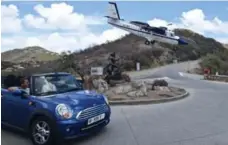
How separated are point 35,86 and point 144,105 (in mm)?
5378

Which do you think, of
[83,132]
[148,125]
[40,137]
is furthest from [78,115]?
[148,125]

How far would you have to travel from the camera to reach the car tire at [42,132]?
245 inches

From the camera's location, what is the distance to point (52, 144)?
20.7ft

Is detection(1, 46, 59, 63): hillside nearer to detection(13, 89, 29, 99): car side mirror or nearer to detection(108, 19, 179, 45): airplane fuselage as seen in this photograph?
detection(108, 19, 179, 45): airplane fuselage

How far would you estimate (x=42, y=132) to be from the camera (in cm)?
636

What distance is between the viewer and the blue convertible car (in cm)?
619

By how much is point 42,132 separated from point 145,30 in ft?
135

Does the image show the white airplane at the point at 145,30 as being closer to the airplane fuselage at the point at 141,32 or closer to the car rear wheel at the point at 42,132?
the airplane fuselage at the point at 141,32

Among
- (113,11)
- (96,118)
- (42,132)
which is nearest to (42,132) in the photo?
(42,132)

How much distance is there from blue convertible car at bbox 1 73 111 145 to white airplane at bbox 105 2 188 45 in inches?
1513

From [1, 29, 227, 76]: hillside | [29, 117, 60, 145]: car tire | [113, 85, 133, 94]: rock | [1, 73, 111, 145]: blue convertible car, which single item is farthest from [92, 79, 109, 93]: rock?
[1, 29, 227, 76]: hillside

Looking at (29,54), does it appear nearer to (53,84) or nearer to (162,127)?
(53,84)

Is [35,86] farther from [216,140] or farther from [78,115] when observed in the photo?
[216,140]

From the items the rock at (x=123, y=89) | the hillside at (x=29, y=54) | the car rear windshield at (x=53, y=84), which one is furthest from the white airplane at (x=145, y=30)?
the car rear windshield at (x=53, y=84)
